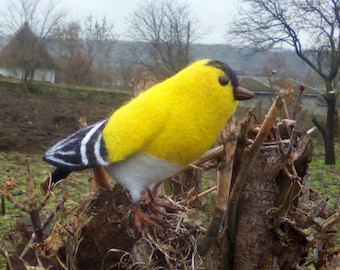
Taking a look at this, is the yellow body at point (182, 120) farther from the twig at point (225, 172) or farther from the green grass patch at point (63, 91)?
the green grass patch at point (63, 91)

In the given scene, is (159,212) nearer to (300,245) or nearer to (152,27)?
(300,245)

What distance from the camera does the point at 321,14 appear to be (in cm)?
1019

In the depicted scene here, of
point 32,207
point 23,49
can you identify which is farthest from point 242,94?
point 23,49

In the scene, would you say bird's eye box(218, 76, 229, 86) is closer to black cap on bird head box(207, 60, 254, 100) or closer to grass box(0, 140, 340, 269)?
black cap on bird head box(207, 60, 254, 100)

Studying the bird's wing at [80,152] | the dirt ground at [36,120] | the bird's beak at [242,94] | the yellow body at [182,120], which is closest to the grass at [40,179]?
the dirt ground at [36,120]

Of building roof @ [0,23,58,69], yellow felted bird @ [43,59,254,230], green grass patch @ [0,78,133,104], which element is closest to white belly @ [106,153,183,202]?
yellow felted bird @ [43,59,254,230]

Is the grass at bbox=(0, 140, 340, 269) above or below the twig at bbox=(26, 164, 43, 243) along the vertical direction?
below

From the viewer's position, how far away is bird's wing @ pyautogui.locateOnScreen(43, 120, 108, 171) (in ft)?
4.11

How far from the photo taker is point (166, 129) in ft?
3.97

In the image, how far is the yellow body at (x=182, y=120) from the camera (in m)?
1.20

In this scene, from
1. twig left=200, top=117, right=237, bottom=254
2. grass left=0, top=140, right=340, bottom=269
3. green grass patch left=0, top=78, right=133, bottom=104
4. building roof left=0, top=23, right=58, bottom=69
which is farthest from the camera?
building roof left=0, top=23, right=58, bottom=69

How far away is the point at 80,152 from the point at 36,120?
359 inches

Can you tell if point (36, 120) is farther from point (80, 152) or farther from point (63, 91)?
point (80, 152)

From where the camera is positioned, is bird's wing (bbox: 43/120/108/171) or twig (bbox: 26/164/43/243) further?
bird's wing (bbox: 43/120/108/171)
